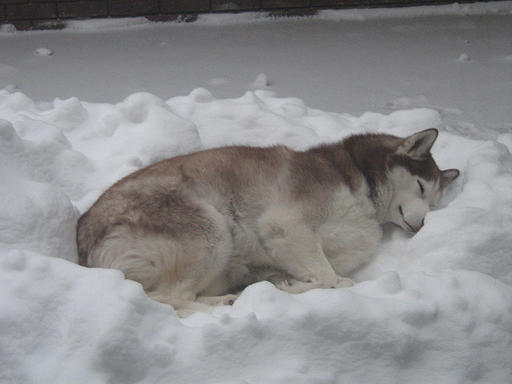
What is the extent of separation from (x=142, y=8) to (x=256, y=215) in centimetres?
378

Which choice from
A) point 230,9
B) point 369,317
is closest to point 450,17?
point 230,9

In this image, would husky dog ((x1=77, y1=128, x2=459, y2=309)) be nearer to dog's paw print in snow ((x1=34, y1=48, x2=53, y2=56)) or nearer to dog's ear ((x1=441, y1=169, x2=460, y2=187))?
dog's ear ((x1=441, y1=169, x2=460, y2=187))

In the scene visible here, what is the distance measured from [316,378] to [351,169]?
1238 millimetres

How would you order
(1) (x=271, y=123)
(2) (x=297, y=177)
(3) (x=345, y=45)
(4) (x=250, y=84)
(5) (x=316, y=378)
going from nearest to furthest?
(5) (x=316, y=378) < (2) (x=297, y=177) < (1) (x=271, y=123) < (4) (x=250, y=84) < (3) (x=345, y=45)

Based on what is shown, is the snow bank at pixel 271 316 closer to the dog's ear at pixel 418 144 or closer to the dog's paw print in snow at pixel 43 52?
the dog's ear at pixel 418 144

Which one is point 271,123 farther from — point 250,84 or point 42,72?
point 42,72

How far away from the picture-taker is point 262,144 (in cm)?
348

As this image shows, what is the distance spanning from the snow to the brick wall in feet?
0.31

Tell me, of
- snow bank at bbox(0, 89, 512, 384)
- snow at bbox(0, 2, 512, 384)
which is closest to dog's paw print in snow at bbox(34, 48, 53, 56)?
snow at bbox(0, 2, 512, 384)

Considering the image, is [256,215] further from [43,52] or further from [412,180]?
[43,52]

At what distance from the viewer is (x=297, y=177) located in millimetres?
2666

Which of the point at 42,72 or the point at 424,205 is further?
the point at 42,72

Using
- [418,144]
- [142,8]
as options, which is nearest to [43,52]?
[142,8]

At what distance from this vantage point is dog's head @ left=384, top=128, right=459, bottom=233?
277 cm
